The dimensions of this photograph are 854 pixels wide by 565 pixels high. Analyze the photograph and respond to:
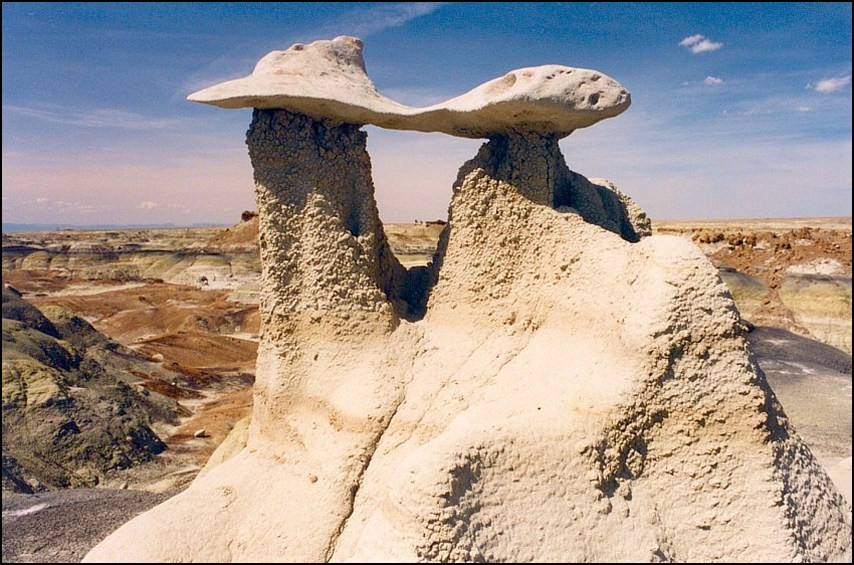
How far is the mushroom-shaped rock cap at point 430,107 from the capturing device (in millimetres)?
5621

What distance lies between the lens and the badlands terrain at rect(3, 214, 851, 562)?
9547mm

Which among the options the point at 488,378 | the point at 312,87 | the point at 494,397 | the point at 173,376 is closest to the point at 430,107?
the point at 312,87

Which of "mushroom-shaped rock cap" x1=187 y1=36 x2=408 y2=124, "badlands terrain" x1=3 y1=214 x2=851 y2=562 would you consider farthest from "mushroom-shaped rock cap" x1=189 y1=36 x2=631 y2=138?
"badlands terrain" x1=3 y1=214 x2=851 y2=562

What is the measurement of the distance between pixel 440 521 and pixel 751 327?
21805 mm

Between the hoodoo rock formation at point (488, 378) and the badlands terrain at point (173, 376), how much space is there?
3750mm

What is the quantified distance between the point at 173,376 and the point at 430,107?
58.1 ft

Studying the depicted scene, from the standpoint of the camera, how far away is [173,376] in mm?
20828

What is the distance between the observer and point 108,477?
12500mm

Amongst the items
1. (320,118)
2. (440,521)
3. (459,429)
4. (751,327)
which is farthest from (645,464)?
(751,327)

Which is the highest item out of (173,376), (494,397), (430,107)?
(430,107)

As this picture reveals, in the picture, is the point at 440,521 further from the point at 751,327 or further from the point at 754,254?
the point at 754,254

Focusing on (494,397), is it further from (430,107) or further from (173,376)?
(173,376)

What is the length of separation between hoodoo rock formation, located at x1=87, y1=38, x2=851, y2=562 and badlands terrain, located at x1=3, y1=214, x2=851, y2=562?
12.3ft

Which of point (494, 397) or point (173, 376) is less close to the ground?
point (494, 397)
